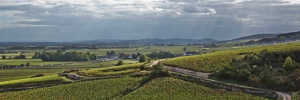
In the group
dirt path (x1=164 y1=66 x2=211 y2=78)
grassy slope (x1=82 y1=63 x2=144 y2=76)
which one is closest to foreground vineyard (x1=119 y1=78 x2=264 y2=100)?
dirt path (x1=164 y1=66 x2=211 y2=78)

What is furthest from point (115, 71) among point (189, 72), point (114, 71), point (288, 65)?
point (288, 65)

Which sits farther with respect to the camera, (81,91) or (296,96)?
(81,91)

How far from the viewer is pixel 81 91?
7375 cm

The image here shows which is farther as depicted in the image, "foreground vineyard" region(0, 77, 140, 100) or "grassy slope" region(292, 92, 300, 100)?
"foreground vineyard" region(0, 77, 140, 100)

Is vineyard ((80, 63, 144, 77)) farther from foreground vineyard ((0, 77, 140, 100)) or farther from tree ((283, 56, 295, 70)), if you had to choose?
tree ((283, 56, 295, 70))

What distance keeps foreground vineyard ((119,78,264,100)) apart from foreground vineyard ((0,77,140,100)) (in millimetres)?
6335

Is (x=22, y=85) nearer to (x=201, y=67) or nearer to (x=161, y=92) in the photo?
(x=161, y=92)

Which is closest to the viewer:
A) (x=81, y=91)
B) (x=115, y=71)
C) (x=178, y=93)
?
(x=178, y=93)

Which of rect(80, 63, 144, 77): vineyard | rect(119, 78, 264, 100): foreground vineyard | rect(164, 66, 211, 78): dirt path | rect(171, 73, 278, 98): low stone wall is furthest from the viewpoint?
rect(80, 63, 144, 77): vineyard

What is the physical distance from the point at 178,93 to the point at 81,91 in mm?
22951

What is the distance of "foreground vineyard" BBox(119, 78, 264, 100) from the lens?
194ft

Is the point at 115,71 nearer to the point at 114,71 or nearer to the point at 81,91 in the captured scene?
the point at 114,71

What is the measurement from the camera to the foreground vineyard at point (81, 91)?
70438 mm

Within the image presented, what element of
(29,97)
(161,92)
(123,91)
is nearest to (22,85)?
(29,97)
